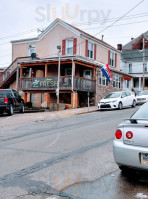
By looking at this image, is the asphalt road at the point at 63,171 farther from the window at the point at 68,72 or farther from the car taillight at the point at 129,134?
the window at the point at 68,72

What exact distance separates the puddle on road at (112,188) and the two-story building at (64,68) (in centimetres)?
1983

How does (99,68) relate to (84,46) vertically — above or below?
below

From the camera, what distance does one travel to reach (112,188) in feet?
15.8

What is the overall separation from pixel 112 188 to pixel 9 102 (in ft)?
51.7

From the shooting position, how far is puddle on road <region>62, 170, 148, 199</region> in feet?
14.7

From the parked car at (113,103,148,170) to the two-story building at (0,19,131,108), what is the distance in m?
19.9

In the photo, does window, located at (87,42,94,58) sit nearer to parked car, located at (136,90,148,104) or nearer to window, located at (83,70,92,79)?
window, located at (83,70,92,79)

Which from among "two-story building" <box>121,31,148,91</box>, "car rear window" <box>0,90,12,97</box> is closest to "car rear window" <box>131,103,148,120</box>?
"car rear window" <box>0,90,12,97</box>

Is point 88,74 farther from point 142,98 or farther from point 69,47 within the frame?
point 142,98

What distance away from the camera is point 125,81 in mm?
38844

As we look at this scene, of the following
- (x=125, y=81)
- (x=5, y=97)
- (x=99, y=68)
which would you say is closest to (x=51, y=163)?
(x=5, y=97)

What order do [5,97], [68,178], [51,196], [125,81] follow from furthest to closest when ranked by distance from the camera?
[125,81] → [5,97] → [68,178] → [51,196]

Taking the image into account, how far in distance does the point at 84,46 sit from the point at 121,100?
10.2 meters

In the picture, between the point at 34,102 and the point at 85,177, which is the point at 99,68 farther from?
the point at 85,177
